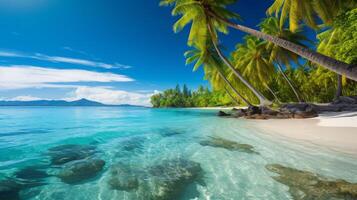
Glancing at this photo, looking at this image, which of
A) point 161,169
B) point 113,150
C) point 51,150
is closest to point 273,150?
point 161,169

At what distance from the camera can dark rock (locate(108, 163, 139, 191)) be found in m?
3.65

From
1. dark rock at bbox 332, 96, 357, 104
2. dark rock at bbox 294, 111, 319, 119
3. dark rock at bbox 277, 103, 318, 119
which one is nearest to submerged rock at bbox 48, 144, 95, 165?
dark rock at bbox 294, 111, 319, 119

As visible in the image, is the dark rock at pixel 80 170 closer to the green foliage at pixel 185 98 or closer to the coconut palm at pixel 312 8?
the coconut palm at pixel 312 8

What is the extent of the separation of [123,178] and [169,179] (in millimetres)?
947

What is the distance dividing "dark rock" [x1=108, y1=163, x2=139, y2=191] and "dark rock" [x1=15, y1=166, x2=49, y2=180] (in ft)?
4.76

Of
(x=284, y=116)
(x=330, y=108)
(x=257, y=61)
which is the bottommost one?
(x=284, y=116)

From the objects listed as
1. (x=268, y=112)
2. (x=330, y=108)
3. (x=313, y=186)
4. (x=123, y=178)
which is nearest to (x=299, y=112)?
(x=268, y=112)

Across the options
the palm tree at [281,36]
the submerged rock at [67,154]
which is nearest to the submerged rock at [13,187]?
the submerged rock at [67,154]

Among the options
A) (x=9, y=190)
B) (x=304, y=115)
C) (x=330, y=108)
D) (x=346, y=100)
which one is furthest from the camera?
(x=346, y=100)

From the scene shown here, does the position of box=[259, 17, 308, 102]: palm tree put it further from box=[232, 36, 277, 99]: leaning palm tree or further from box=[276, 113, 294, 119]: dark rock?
box=[276, 113, 294, 119]: dark rock

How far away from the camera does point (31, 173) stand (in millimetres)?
4488

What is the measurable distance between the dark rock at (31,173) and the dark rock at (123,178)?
145 centimetres

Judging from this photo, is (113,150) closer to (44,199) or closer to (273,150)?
(44,199)

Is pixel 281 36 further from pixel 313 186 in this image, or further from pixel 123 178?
pixel 123 178
